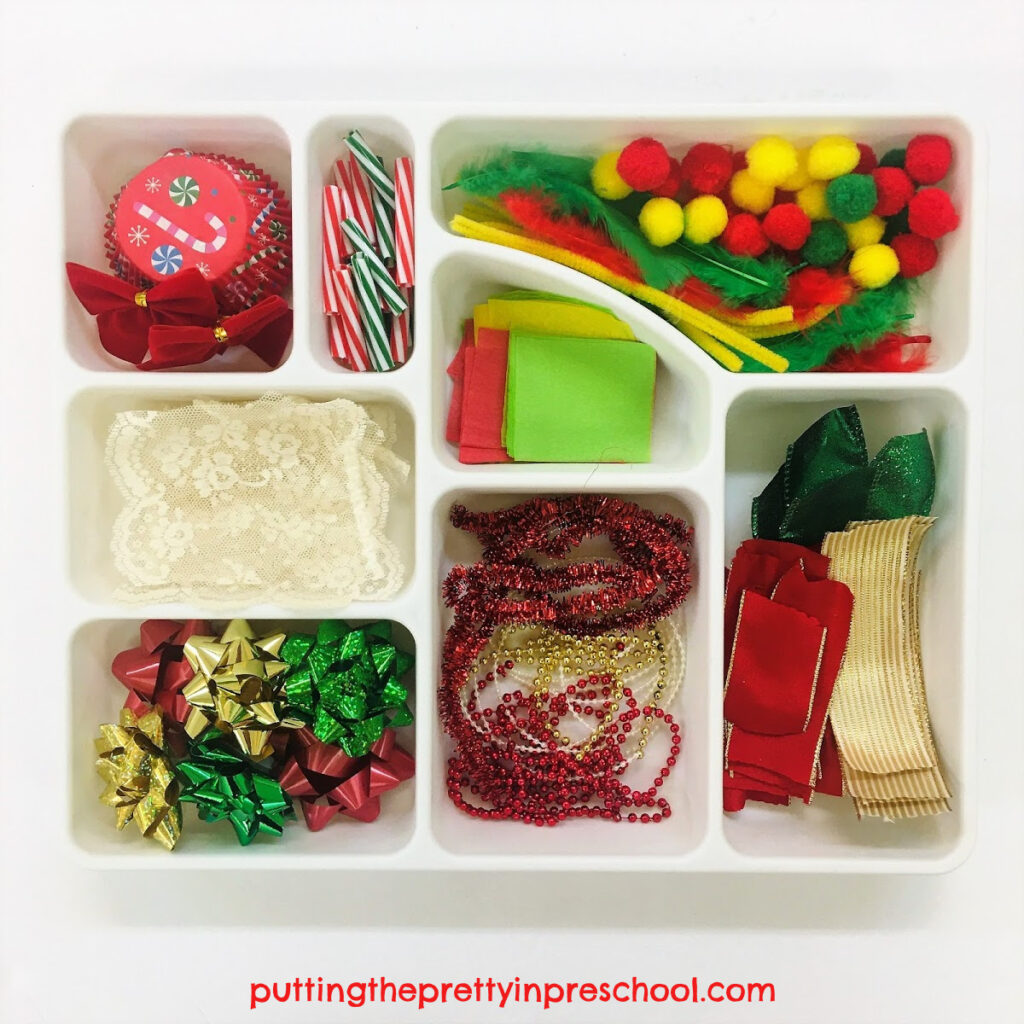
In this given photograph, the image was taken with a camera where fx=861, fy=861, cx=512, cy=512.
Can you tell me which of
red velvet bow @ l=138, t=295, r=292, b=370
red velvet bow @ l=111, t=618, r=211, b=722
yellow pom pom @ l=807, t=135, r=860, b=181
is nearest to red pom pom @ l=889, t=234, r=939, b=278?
yellow pom pom @ l=807, t=135, r=860, b=181

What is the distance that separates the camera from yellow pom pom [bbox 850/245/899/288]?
3.58 feet

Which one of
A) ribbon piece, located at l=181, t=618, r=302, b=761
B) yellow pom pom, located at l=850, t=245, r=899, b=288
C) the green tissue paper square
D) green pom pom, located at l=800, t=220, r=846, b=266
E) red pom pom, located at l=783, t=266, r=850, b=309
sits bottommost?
ribbon piece, located at l=181, t=618, r=302, b=761

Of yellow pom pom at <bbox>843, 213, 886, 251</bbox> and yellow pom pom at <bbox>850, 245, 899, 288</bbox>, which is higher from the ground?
yellow pom pom at <bbox>843, 213, 886, 251</bbox>

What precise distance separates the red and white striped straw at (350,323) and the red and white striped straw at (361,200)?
0.20ft

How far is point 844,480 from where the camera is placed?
A: 110cm

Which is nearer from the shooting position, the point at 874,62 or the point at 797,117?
the point at 797,117

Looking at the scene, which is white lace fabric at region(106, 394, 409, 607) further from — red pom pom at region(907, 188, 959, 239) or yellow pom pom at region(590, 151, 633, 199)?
red pom pom at region(907, 188, 959, 239)

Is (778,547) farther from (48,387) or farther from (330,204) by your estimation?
(48,387)

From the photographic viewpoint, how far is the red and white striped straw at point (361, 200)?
1.12 metres

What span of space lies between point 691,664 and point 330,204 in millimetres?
787

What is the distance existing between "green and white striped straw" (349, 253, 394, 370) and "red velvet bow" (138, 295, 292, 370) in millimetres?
102

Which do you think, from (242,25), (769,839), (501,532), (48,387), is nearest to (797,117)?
(501,532)

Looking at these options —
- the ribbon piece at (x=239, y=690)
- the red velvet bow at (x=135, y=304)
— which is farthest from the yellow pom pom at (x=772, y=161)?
the ribbon piece at (x=239, y=690)

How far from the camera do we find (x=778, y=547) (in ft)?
3.84
